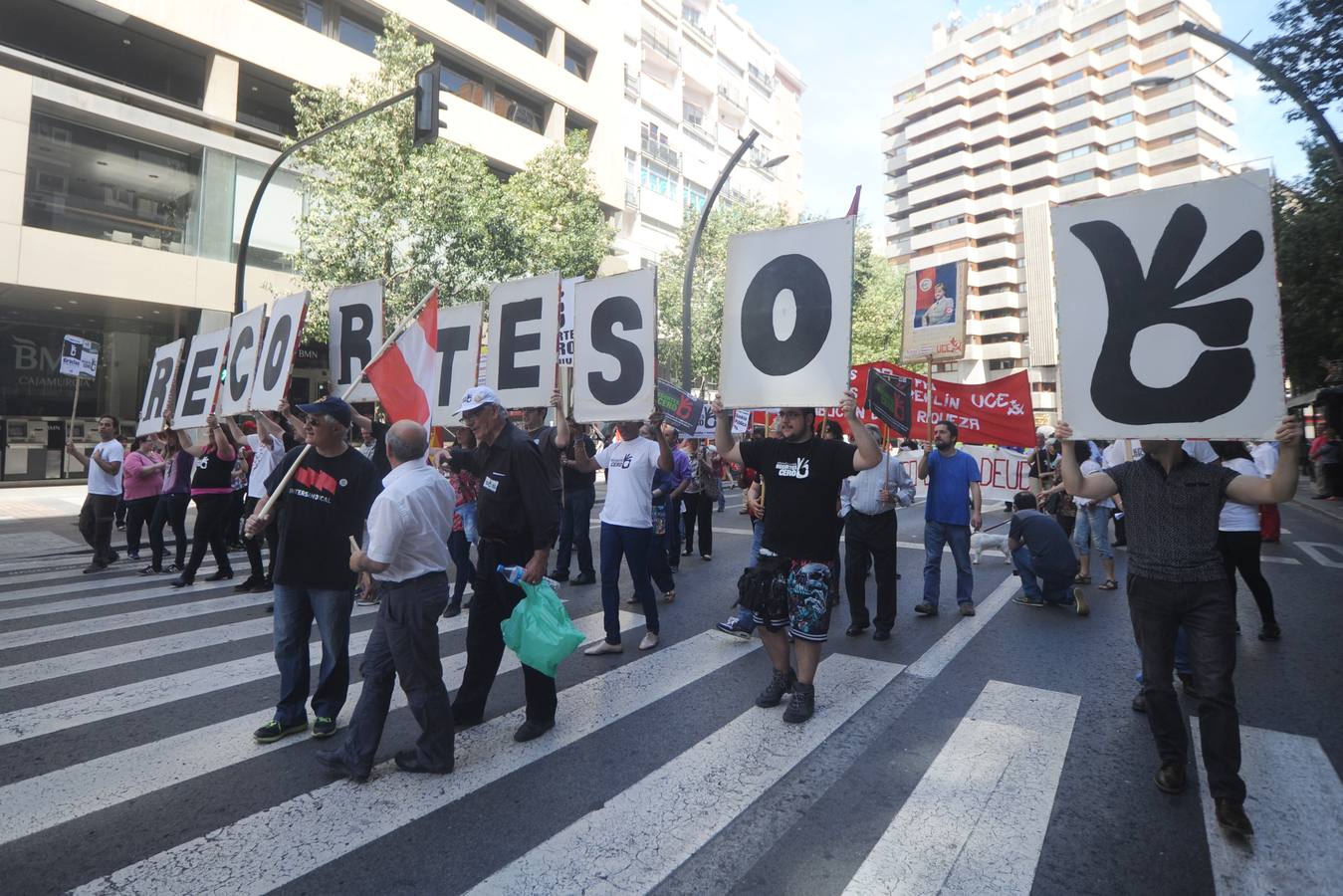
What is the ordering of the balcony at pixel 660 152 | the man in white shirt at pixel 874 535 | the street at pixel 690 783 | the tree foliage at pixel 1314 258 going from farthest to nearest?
the balcony at pixel 660 152 → the tree foliage at pixel 1314 258 → the man in white shirt at pixel 874 535 → the street at pixel 690 783

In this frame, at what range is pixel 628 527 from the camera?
6113mm

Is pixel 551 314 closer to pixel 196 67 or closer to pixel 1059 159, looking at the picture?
pixel 196 67

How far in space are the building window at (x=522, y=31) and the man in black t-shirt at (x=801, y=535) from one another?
3277 centimetres

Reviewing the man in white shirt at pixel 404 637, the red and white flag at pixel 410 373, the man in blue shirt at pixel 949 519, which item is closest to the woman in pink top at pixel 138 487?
the red and white flag at pixel 410 373

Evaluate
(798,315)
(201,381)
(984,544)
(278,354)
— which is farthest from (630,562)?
(984,544)

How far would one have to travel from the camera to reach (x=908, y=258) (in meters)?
80.2

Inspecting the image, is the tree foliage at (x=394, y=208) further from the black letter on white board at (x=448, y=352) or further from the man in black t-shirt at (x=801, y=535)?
the man in black t-shirt at (x=801, y=535)

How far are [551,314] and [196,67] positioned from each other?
25.2 m

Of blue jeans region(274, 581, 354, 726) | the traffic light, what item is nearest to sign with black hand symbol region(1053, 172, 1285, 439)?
blue jeans region(274, 581, 354, 726)

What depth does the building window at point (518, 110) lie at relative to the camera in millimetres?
31031

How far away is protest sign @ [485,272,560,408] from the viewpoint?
6004 mm

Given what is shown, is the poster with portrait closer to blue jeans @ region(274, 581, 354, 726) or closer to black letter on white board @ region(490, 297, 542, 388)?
black letter on white board @ region(490, 297, 542, 388)

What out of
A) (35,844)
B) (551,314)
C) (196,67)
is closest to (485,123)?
(196,67)

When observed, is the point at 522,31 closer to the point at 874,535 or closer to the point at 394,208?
the point at 394,208
